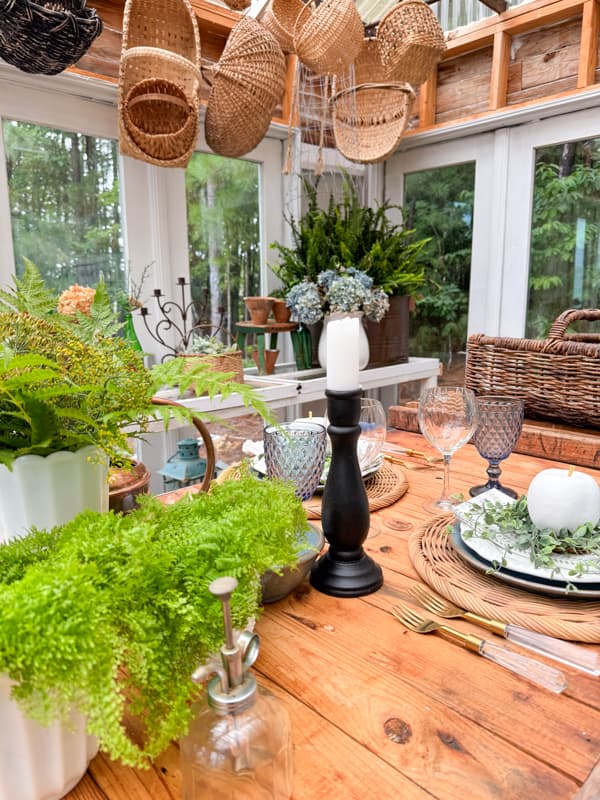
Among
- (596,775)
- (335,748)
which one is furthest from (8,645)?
(596,775)

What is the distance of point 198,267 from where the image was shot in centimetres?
234

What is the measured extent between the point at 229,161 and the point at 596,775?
2.42m

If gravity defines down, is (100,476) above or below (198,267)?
below

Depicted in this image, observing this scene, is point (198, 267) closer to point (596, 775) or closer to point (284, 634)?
point (284, 634)

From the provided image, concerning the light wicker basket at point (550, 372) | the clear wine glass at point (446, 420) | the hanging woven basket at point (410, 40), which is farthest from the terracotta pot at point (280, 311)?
the clear wine glass at point (446, 420)

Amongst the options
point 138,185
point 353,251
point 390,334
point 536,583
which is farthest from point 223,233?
point 536,583

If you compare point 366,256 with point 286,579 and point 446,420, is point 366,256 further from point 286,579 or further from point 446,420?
point 286,579

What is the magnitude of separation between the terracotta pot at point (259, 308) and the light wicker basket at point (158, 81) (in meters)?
0.58

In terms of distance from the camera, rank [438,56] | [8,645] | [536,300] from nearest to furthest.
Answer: [8,645]
[438,56]
[536,300]

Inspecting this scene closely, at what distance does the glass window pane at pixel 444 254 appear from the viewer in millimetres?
2676

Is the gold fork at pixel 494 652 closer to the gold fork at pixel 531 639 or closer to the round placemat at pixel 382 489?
the gold fork at pixel 531 639

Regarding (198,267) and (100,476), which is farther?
(198,267)

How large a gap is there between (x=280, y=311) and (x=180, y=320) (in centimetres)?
45

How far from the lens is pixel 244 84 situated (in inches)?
67.0
